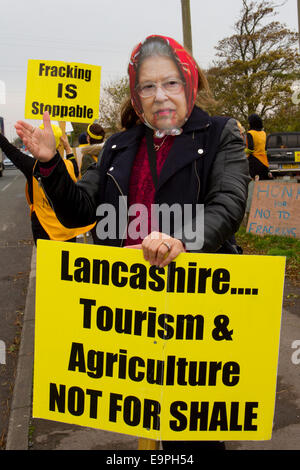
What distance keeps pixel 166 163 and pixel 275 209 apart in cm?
657

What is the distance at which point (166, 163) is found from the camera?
1824 mm

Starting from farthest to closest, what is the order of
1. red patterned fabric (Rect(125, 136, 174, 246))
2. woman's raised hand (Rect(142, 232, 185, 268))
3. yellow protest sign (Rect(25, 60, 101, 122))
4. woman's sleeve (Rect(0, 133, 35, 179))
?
yellow protest sign (Rect(25, 60, 101, 122)) < woman's sleeve (Rect(0, 133, 35, 179)) < red patterned fabric (Rect(125, 136, 174, 246)) < woman's raised hand (Rect(142, 232, 185, 268))

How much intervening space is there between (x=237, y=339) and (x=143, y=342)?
0.31 metres

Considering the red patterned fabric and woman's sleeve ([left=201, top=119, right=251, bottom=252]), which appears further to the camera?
the red patterned fabric

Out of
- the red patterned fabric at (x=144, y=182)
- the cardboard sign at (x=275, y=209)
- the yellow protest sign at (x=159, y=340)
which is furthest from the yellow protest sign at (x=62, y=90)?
the yellow protest sign at (x=159, y=340)

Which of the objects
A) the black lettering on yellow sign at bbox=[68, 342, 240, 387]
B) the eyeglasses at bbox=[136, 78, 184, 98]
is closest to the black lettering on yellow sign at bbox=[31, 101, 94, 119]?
the eyeglasses at bbox=[136, 78, 184, 98]

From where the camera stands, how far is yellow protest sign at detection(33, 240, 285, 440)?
1.67 meters

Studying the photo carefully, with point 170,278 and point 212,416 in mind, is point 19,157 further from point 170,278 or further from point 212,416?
point 212,416

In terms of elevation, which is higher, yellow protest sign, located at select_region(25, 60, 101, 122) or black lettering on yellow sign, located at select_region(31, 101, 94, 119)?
yellow protest sign, located at select_region(25, 60, 101, 122)

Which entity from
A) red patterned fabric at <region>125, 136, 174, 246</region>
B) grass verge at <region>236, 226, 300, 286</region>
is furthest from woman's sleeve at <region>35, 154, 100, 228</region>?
grass verge at <region>236, 226, 300, 286</region>

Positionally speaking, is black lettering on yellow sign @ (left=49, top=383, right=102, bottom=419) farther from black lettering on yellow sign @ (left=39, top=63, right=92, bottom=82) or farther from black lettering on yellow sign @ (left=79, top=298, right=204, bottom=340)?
black lettering on yellow sign @ (left=39, top=63, right=92, bottom=82)

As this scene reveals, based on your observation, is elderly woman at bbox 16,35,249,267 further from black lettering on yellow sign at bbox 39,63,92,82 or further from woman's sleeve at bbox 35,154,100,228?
black lettering on yellow sign at bbox 39,63,92,82

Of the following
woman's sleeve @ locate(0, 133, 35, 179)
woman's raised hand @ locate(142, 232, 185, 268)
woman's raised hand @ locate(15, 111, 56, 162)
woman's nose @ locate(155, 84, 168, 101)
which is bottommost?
woman's raised hand @ locate(142, 232, 185, 268)

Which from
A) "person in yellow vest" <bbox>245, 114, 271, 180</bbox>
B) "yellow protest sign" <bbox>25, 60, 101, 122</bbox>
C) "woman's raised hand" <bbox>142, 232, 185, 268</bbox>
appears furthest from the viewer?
"person in yellow vest" <bbox>245, 114, 271, 180</bbox>
